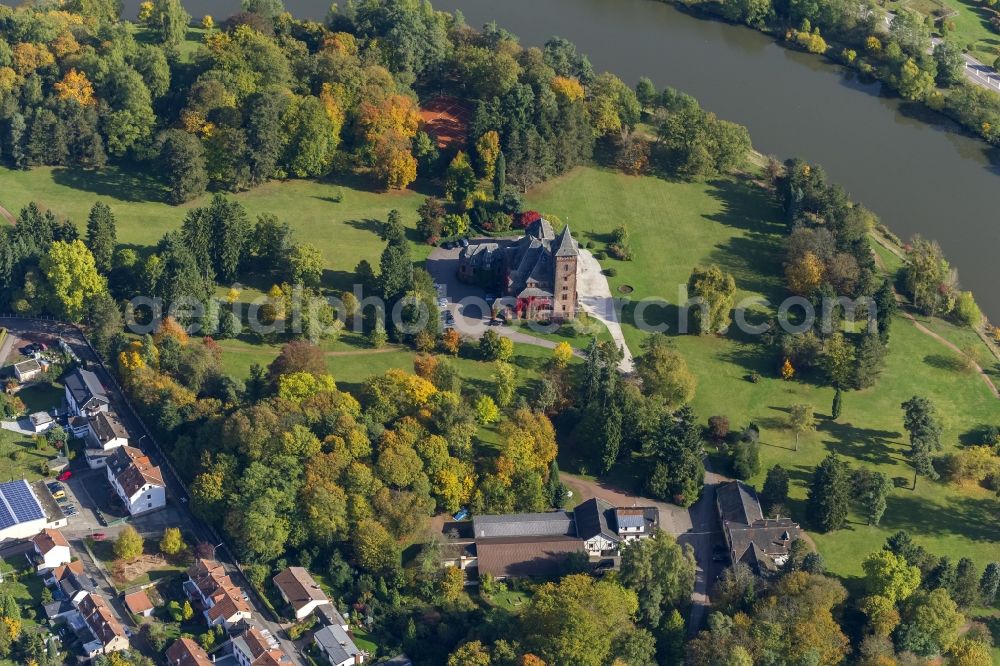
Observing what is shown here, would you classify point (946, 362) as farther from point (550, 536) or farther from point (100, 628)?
point (100, 628)

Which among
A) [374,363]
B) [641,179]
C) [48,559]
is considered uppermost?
[641,179]

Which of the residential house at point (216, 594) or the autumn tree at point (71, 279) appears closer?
the residential house at point (216, 594)

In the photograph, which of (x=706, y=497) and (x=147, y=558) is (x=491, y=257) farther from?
(x=147, y=558)

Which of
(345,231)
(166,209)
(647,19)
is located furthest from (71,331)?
(647,19)

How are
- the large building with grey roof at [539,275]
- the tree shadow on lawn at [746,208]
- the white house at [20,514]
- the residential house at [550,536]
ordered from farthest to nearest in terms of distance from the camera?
the tree shadow on lawn at [746,208], the large building with grey roof at [539,275], the residential house at [550,536], the white house at [20,514]

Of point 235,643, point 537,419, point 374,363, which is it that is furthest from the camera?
point 374,363

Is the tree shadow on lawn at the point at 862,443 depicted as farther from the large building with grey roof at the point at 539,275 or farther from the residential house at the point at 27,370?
the residential house at the point at 27,370

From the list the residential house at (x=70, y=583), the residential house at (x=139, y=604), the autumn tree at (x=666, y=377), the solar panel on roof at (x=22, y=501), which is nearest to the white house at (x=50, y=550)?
the residential house at (x=70, y=583)

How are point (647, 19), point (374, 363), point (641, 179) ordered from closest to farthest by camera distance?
1. point (374, 363)
2. point (641, 179)
3. point (647, 19)
